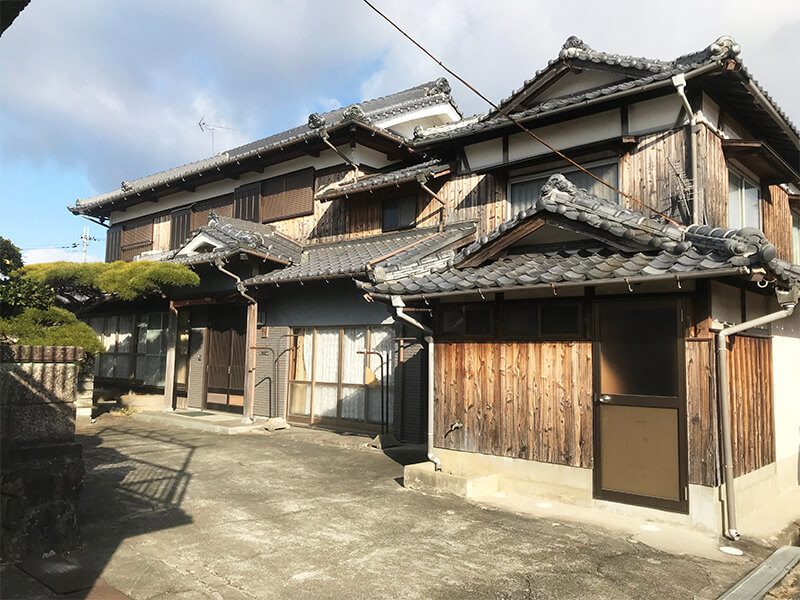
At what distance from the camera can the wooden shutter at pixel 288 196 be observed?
579 inches

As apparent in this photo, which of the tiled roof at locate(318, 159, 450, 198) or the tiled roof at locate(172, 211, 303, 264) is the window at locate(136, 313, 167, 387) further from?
the tiled roof at locate(318, 159, 450, 198)

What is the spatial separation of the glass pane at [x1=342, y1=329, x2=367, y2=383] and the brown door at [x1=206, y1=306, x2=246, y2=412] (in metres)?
3.64

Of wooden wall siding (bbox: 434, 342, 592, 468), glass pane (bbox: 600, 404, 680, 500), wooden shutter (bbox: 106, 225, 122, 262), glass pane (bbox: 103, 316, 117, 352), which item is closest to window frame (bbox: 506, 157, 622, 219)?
wooden wall siding (bbox: 434, 342, 592, 468)

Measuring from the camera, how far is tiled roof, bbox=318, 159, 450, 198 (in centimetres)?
1125

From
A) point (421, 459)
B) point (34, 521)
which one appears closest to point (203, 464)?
point (421, 459)

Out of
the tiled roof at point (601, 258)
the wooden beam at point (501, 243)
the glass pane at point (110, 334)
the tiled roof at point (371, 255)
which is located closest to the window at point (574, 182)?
the tiled roof at point (371, 255)

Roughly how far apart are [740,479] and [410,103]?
1358 cm

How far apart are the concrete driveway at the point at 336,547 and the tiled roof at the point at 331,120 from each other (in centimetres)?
830

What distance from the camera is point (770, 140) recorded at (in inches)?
391

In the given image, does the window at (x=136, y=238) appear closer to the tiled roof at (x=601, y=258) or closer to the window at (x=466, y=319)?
the tiled roof at (x=601, y=258)

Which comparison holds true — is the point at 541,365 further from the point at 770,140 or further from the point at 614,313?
the point at 770,140

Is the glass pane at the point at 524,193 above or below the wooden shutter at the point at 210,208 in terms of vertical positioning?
below


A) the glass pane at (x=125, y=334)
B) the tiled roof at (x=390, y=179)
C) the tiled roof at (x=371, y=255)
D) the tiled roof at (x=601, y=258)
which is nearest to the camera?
the tiled roof at (x=601, y=258)

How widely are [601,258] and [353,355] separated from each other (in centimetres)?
674
